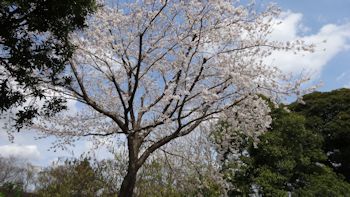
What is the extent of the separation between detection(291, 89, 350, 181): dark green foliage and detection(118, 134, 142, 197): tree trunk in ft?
47.7

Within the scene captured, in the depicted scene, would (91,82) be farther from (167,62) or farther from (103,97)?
(167,62)

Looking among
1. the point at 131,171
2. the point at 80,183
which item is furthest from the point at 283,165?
the point at 131,171

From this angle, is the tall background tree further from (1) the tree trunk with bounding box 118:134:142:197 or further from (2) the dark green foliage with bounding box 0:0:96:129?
(2) the dark green foliage with bounding box 0:0:96:129

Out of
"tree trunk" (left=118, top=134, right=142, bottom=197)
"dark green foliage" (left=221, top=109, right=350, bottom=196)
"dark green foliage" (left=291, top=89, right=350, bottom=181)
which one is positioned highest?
"dark green foliage" (left=291, top=89, right=350, bottom=181)

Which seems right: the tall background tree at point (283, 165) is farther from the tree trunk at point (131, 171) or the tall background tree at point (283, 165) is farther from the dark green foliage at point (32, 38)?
the dark green foliage at point (32, 38)

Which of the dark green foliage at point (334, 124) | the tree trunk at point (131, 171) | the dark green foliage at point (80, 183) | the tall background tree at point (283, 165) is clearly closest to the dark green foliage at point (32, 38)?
the tree trunk at point (131, 171)

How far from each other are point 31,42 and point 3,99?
1212 millimetres

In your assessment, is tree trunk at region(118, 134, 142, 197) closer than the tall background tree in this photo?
Yes

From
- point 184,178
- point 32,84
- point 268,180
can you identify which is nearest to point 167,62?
point 184,178

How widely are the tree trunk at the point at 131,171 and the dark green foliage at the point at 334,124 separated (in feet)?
47.7

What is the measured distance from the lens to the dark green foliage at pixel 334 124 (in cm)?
2123

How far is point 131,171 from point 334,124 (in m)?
15.8

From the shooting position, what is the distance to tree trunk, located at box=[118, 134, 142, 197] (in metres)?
9.08

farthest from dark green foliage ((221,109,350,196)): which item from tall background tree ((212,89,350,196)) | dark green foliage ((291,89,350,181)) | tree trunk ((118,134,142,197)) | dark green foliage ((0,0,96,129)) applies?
dark green foliage ((0,0,96,129))
